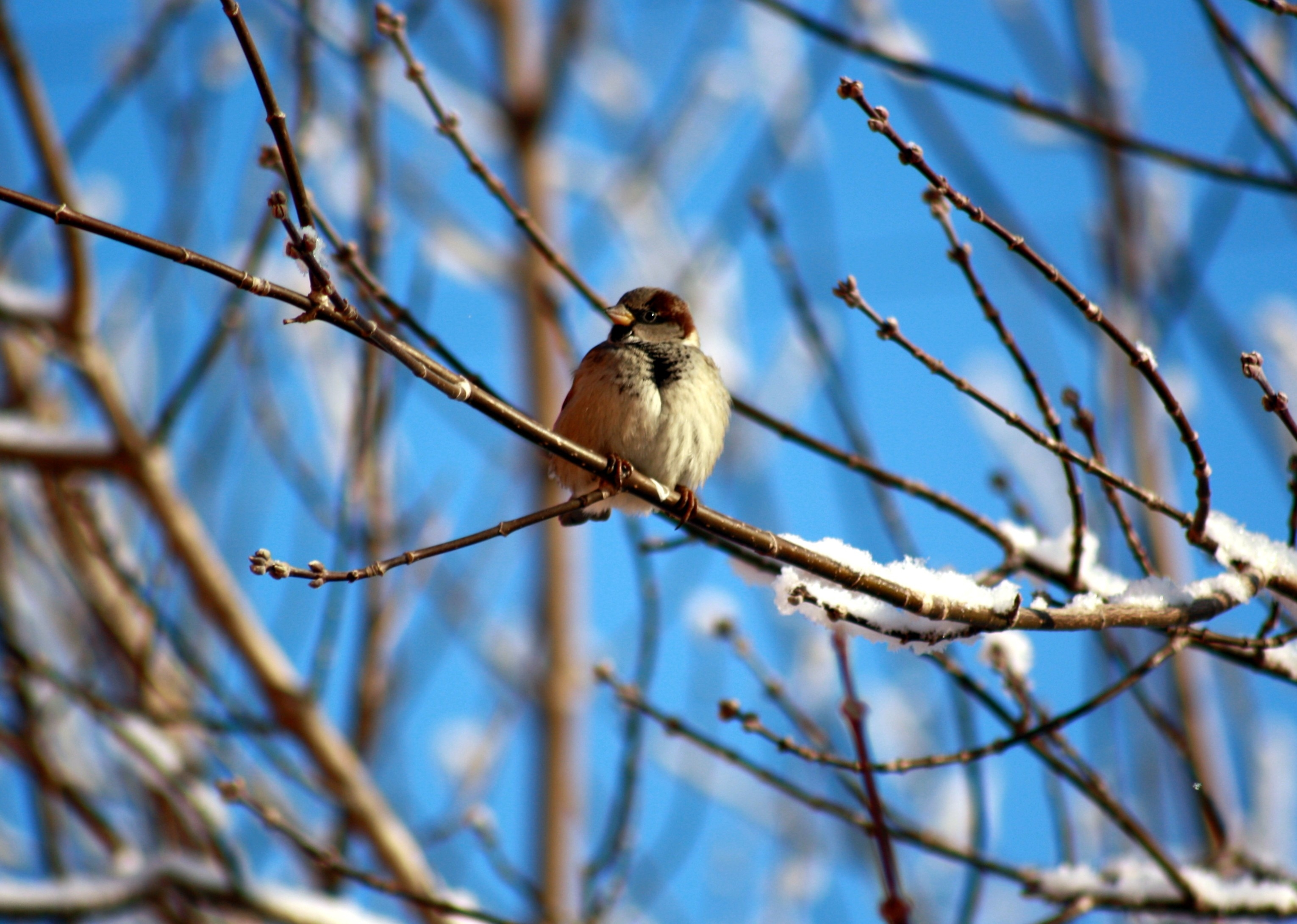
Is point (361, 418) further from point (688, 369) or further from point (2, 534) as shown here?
point (2, 534)

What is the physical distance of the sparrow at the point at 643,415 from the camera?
9.70ft

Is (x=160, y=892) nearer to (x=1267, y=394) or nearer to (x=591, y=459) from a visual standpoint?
(x=591, y=459)

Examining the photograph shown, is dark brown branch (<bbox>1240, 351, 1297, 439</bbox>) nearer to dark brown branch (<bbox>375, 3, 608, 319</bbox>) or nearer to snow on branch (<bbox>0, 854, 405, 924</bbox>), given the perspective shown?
dark brown branch (<bbox>375, 3, 608, 319</bbox>)

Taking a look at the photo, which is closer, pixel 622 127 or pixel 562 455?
pixel 562 455

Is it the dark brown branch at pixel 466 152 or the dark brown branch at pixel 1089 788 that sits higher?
the dark brown branch at pixel 466 152

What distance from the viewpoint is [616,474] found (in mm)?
2039

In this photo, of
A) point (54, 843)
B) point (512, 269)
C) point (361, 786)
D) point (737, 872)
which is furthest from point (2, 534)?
point (737, 872)

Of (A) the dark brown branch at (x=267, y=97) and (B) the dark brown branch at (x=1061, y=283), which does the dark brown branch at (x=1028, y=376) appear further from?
(A) the dark brown branch at (x=267, y=97)

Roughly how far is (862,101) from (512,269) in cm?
446

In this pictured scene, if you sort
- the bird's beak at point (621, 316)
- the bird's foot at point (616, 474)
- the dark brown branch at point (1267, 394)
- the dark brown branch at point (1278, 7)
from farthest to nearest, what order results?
1. the bird's beak at point (621, 316)
2. the bird's foot at point (616, 474)
3. the dark brown branch at point (1278, 7)
4. the dark brown branch at point (1267, 394)

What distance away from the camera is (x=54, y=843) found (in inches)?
136

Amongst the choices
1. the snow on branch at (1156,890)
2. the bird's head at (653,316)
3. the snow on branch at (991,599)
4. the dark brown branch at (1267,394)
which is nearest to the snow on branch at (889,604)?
the snow on branch at (991,599)

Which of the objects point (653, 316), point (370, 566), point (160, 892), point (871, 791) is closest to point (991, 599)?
point (871, 791)

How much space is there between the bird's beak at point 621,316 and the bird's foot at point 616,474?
0.78 metres
